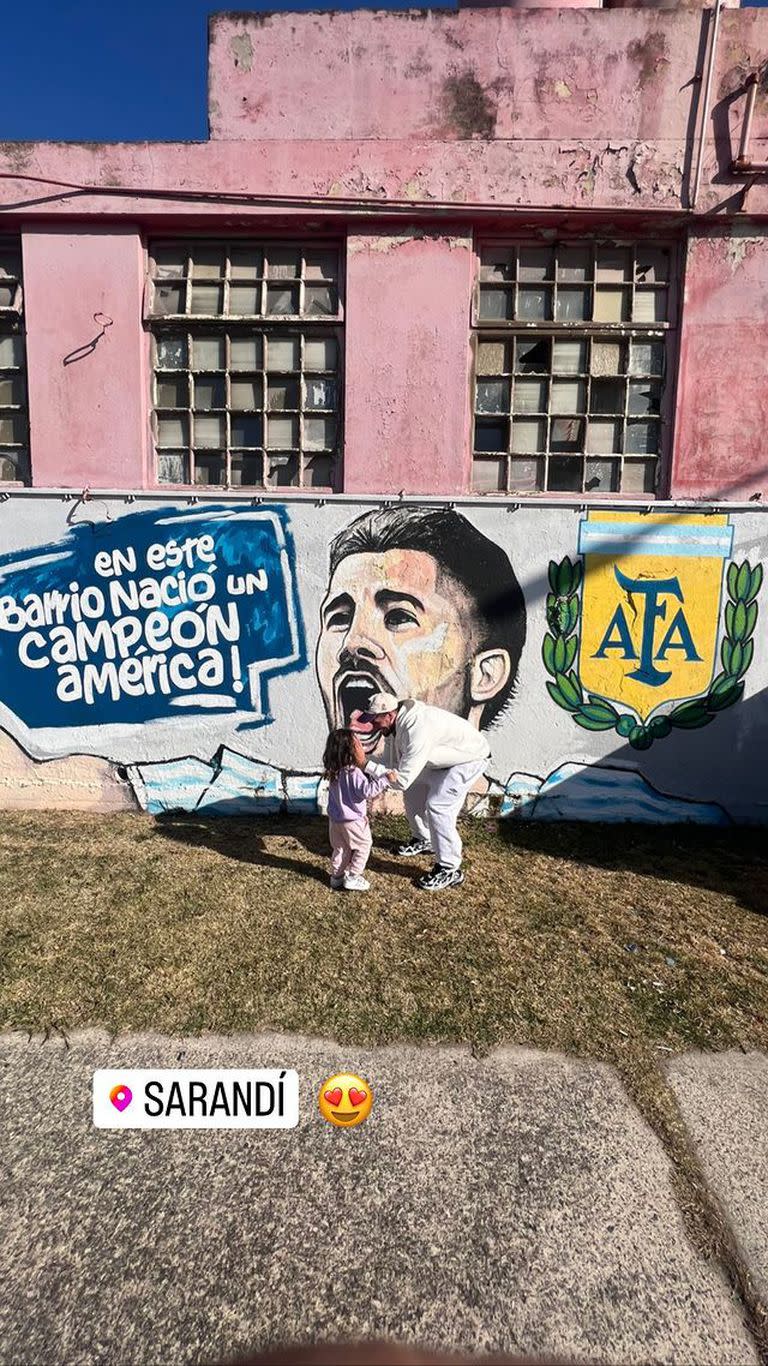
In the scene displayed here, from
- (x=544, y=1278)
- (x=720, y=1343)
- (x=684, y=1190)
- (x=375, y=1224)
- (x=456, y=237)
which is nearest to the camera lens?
(x=720, y=1343)

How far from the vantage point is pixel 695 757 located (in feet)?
18.1

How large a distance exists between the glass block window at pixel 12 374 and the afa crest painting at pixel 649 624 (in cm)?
422

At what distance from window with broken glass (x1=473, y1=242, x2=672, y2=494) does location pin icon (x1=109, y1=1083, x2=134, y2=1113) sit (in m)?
4.52

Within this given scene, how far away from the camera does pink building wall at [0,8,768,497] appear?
17.0 ft

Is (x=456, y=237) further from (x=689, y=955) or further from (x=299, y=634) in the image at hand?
(x=689, y=955)

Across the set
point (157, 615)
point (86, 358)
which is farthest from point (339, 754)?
point (86, 358)

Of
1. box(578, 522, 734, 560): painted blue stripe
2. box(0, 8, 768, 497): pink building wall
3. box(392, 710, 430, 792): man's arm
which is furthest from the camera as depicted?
box(578, 522, 734, 560): painted blue stripe

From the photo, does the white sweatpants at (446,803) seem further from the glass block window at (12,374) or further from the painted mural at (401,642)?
the glass block window at (12,374)

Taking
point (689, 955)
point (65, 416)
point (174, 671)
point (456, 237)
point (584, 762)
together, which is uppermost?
point (456, 237)

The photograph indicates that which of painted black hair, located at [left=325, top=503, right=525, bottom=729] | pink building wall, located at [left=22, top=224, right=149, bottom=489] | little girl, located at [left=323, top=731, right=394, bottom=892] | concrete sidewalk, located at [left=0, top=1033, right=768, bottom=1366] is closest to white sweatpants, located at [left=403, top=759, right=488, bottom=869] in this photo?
little girl, located at [left=323, top=731, right=394, bottom=892]

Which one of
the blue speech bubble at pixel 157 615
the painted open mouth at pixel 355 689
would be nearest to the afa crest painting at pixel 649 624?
the painted open mouth at pixel 355 689

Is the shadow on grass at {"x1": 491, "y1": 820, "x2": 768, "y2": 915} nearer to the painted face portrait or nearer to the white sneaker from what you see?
the painted face portrait

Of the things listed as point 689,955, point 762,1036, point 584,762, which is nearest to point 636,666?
point 584,762

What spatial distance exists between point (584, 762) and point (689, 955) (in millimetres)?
1923
